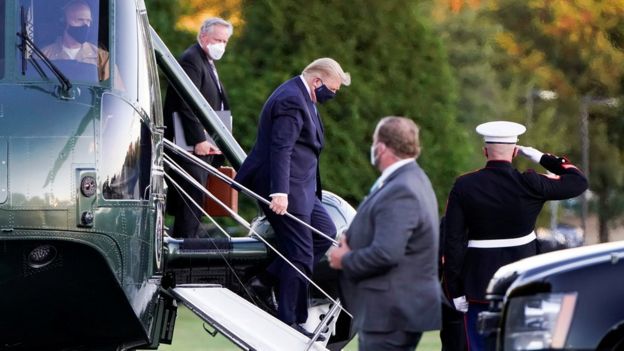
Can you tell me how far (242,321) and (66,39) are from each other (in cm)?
193

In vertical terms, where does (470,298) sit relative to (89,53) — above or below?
below

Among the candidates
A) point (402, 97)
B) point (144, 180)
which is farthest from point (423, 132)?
point (144, 180)

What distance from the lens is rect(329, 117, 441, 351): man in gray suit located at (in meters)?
7.35

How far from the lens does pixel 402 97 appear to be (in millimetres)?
22281

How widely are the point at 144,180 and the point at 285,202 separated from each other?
138cm

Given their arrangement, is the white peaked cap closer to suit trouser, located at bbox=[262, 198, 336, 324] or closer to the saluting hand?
the saluting hand

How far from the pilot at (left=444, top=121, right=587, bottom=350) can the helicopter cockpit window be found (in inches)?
86.1

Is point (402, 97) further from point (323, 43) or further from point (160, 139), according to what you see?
point (160, 139)

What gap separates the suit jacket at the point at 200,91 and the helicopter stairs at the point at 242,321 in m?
1.69

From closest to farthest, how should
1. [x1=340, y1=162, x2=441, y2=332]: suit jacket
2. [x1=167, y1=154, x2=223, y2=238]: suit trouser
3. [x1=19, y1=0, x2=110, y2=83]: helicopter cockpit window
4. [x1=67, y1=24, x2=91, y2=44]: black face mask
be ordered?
[x1=340, y1=162, x2=441, y2=332]: suit jacket < [x1=19, y1=0, x2=110, y2=83]: helicopter cockpit window < [x1=67, y1=24, x2=91, y2=44]: black face mask < [x1=167, y1=154, x2=223, y2=238]: suit trouser

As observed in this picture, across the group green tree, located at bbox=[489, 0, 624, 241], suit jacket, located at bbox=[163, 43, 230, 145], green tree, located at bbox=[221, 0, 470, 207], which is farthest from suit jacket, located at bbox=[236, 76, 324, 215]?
green tree, located at bbox=[489, 0, 624, 241]

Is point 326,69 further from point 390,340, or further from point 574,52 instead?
point 574,52

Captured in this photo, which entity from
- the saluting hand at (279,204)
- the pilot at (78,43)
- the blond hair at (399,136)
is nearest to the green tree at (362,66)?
the saluting hand at (279,204)

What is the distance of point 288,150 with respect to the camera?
10.6 metres
